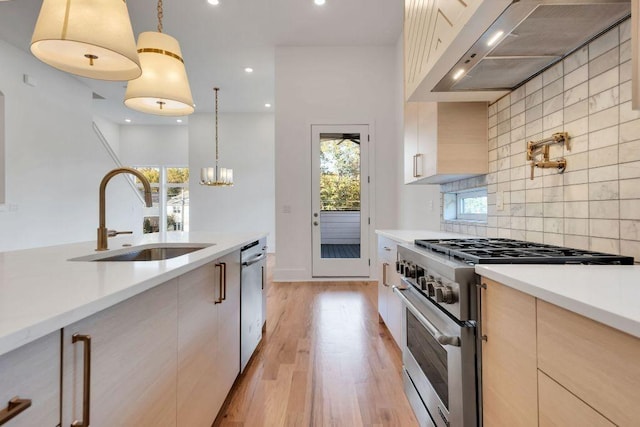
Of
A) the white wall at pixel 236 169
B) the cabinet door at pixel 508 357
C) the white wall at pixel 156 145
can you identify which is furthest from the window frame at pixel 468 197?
the white wall at pixel 156 145

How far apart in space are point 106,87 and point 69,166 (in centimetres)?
171

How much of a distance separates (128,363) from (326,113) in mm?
4370

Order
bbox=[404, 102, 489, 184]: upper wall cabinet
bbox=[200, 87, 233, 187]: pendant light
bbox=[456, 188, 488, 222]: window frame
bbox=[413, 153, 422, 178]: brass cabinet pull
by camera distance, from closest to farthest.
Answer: bbox=[404, 102, 489, 184]: upper wall cabinet
bbox=[456, 188, 488, 222]: window frame
bbox=[413, 153, 422, 178]: brass cabinet pull
bbox=[200, 87, 233, 187]: pendant light

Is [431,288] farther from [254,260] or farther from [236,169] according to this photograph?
[236,169]

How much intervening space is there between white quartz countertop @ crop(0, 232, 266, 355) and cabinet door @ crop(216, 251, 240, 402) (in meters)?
0.38

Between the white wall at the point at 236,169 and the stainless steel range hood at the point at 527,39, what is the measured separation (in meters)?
6.51

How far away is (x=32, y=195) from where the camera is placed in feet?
16.0

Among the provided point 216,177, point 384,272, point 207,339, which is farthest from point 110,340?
point 216,177

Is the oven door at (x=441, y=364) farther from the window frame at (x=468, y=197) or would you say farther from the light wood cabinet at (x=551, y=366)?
the window frame at (x=468, y=197)

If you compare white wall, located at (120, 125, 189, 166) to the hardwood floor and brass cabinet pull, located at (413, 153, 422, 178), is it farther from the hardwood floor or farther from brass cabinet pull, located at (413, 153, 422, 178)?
brass cabinet pull, located at (413, 153, 422, 178)

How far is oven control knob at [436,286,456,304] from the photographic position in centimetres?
115

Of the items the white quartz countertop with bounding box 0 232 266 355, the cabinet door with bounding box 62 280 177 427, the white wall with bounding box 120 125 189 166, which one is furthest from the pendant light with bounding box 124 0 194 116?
the white wall with bounding box 120 125 189 166

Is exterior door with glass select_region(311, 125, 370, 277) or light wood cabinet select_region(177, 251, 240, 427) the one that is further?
exterior door with glass select_region(311, 125, 370, 277)

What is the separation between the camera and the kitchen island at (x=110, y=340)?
0.56 meters
